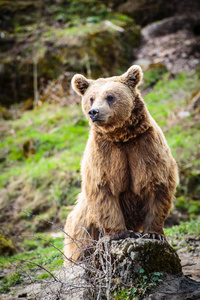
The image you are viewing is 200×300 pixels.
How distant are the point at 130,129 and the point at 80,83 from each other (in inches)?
42.1

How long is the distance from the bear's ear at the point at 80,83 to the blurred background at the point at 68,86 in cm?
321

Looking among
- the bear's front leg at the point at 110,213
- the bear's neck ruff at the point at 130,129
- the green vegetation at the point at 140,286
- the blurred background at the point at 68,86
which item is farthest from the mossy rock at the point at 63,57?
the green vegetation at the point at 140,286

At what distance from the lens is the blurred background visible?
27.4 ft

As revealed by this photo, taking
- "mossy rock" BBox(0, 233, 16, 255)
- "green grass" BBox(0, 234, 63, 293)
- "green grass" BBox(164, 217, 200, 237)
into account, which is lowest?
"green grass" BBox(0, 234, 63, 293)

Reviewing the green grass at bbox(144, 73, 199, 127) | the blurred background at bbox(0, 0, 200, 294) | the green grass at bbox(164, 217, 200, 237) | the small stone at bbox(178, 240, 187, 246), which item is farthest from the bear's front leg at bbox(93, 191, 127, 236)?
the green grass at bbox(144, 73, 199, 127)

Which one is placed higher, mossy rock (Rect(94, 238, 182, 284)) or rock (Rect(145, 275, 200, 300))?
mossy rock (Rect(94, 238, 182, 284))

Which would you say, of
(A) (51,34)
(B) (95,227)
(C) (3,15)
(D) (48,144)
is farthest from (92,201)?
(C) (3,15)

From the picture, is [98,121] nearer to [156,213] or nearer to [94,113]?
[94,113]

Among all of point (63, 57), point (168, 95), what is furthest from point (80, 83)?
point (63, 57)

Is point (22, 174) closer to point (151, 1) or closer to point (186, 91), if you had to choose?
point (186, 91)

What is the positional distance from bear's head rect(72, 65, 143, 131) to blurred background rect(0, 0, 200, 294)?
3387 millimetres

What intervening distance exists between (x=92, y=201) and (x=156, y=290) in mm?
1320

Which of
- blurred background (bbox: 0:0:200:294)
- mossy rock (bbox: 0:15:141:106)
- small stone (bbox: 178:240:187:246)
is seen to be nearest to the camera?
small stone (bbox: 178:240:187:246)

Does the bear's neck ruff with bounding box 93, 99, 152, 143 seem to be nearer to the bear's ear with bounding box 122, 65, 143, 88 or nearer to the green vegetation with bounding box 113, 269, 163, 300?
the bear's ear with bounding box 122, 65, 143, 88
